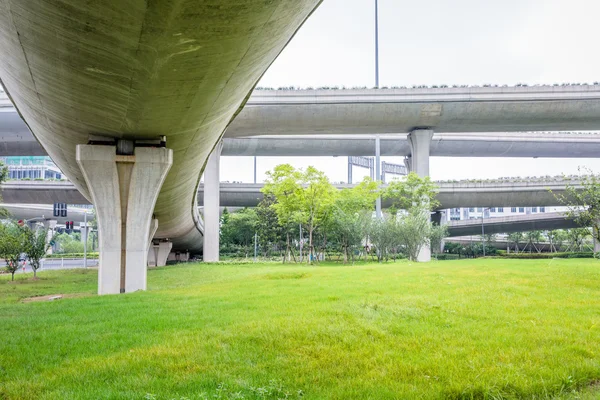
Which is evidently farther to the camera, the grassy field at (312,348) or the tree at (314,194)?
the tree at (314,194)

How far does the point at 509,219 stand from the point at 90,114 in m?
64.8

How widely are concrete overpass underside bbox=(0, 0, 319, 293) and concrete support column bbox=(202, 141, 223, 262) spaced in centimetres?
2321

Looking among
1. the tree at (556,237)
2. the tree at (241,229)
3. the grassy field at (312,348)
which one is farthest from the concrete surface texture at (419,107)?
the tree at (556,237)

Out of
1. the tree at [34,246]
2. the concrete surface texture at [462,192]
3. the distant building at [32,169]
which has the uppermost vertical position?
the distant building at [32,169]

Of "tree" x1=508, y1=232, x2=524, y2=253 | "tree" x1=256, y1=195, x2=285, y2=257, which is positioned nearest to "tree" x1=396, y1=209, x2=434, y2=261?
"tree" x1=256, y1=195, x2=285, y2=257

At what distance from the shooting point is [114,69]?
880 cm

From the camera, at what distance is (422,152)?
41.8 metres

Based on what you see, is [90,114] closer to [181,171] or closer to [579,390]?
[181,171]

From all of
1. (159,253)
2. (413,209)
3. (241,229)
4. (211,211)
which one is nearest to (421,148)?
(413,209)

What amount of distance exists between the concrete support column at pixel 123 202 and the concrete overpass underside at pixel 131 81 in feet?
0.11

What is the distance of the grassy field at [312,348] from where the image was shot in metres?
4.85

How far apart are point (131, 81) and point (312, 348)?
21.1 ft

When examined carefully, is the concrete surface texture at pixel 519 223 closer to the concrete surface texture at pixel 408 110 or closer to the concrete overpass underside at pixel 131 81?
the concrete surface texture at pixel 408 110

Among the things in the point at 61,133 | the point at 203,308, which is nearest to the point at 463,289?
the point at 203,308
